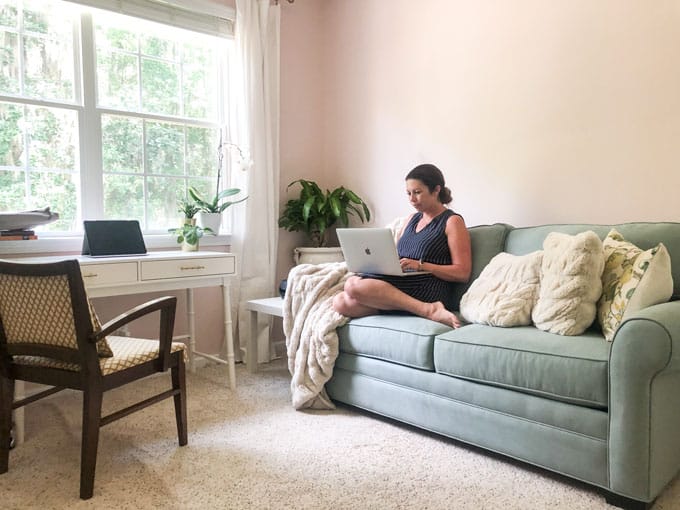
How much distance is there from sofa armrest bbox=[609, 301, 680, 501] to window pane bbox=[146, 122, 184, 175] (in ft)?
8.57

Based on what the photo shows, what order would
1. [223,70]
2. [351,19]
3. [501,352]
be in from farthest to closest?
[351,19] < [223,70] < [501,352]

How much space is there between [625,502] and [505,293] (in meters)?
0.84

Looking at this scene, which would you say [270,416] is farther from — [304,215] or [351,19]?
[351,19]

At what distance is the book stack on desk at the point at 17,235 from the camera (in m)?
2.40

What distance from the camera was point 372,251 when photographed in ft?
7.86

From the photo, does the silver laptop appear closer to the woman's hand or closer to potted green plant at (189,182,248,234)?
the woman's hand

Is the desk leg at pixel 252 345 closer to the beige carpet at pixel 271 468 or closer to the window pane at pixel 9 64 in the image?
the beige carpet at pixel 271 468

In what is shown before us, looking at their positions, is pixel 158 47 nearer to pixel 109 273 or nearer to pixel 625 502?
pixel 109 273

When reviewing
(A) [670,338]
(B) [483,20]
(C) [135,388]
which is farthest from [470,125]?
(C) [135,388]

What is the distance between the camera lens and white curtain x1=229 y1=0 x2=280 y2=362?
3309 millimetres

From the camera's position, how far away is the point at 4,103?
2.61 metres

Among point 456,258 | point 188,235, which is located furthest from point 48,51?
point 456,258

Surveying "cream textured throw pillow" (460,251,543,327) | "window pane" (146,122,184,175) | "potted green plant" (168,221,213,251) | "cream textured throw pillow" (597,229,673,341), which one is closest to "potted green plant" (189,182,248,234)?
"potted green plant" (168,221,213,251)

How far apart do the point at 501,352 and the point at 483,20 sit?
198 centimetres
